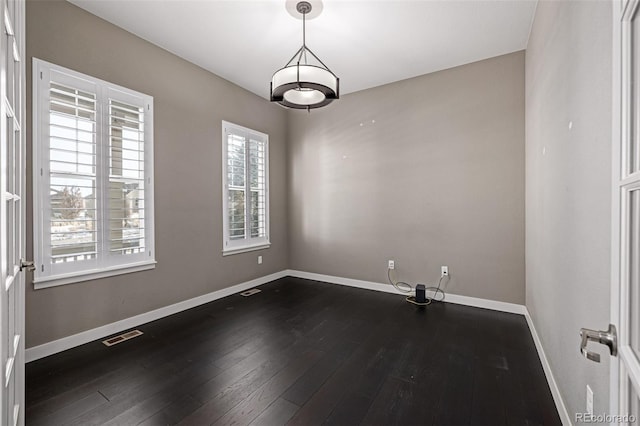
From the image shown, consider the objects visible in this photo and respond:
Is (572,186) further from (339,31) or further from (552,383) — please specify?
(339,31)

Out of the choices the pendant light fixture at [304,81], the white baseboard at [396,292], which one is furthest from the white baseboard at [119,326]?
the pendant light fixture at [304,81]

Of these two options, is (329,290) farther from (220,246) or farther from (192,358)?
(192,358)

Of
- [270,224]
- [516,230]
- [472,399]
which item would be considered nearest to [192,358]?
[472,399]

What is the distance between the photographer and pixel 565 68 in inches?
64.6

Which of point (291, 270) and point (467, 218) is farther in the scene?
point (291, 270)

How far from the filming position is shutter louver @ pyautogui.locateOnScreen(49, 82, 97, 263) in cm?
240

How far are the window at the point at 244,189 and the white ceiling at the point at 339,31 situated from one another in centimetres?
97

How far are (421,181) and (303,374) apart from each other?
9.21 ft

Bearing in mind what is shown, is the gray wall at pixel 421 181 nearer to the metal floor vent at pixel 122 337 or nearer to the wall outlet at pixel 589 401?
the wall outlet at pixel 589 401

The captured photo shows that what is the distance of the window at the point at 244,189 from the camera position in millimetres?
4008

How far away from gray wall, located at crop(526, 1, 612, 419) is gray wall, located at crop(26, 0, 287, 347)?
3507 millimetres

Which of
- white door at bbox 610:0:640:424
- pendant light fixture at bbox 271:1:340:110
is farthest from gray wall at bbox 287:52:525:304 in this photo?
white door at bbox 610:0:640:424

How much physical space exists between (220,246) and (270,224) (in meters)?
1.06

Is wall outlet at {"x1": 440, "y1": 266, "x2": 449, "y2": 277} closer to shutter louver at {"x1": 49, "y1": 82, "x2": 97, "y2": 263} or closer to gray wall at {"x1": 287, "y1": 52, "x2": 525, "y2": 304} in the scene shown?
gray wall at {"x1": 287, "y1": 52, "x2": 525, "y2": 304}
